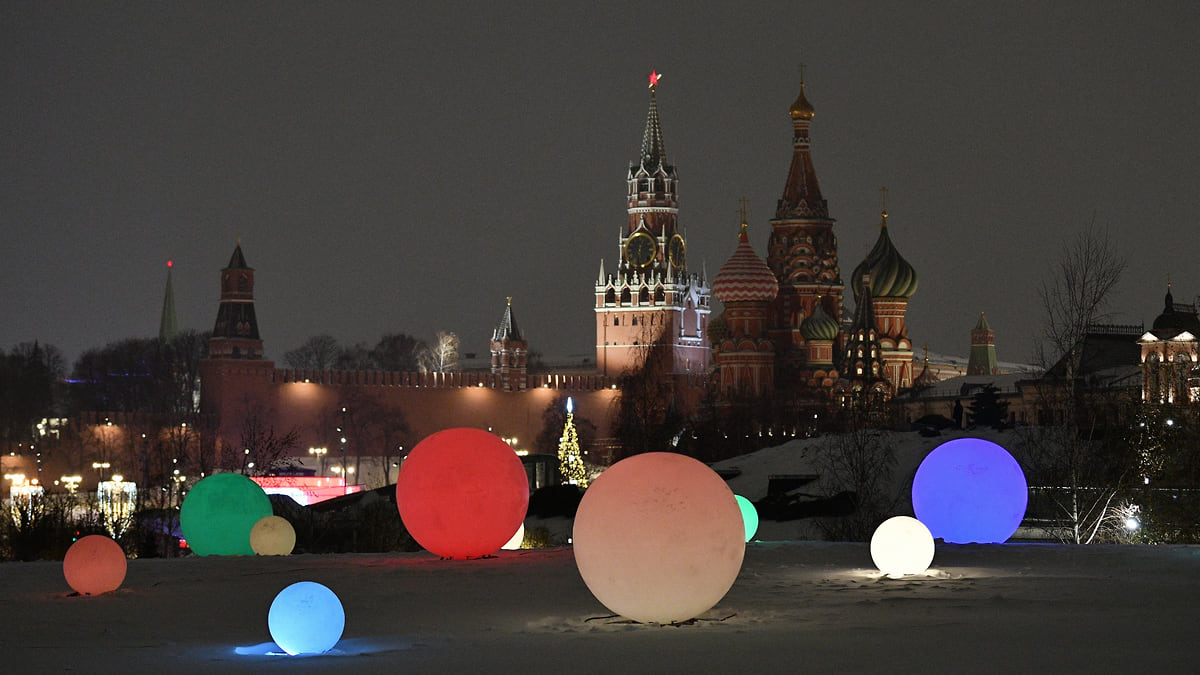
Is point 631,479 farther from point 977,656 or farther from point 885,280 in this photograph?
point 885,280

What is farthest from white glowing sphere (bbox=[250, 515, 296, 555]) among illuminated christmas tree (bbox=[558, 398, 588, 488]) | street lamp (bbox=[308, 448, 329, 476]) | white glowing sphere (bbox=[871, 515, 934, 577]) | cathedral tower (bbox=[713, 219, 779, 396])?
cathedral tower (bbox=[713, 219, 779, 396])

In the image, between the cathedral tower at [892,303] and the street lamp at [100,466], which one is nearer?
Result: the street lamp at [100,466]

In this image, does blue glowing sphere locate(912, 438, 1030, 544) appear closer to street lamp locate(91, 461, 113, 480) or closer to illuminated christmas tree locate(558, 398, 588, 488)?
illuminated christmas tree locate(558, 398, 588, 488)

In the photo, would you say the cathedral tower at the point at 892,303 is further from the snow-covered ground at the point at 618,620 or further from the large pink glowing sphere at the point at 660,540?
the large pink glowing sphere at the point at 660,540

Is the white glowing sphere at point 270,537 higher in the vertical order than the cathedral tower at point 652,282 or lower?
lower

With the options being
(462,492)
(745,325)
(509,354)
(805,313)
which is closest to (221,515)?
(462,492)

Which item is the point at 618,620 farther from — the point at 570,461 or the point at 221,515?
the point at 570,461

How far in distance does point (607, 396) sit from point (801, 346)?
59.2 ft

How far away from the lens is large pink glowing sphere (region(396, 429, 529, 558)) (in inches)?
596

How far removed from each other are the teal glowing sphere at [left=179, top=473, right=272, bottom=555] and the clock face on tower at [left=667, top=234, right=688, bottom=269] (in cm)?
9463

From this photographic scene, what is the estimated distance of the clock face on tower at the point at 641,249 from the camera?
110812 millimetres

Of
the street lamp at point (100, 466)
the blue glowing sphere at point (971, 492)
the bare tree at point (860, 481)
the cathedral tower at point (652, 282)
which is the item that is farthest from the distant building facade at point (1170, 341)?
the cathedral tower at point (652, 282)

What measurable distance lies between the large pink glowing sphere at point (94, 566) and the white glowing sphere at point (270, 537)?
418 cm

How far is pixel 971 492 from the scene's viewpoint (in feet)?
56.1
